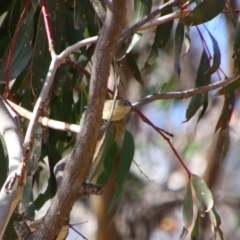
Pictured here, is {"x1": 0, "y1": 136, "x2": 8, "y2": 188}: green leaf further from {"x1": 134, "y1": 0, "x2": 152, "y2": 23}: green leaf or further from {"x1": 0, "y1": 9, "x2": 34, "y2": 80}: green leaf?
{"x1": 134, "y1": 0, "x2": 152, "y2": 23}: green leaf

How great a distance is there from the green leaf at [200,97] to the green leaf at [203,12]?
425 mm

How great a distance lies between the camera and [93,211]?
9.50 feet

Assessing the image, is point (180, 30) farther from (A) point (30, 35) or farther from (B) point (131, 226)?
(B) point (131, 226)

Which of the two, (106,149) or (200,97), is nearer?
(200,97)

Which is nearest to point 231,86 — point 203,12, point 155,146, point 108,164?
point 203,12

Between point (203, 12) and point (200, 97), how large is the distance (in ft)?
1.51

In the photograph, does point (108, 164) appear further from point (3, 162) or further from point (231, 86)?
point (231, 86)

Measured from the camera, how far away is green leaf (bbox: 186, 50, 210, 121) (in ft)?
4.94

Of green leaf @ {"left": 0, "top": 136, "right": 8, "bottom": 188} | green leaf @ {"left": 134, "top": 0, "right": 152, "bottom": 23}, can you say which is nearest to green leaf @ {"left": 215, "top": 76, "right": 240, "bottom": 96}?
green leaf @ {"left": 134, "top": 0, "right": 152, "bottom": 23}

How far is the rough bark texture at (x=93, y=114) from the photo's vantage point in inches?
32.8

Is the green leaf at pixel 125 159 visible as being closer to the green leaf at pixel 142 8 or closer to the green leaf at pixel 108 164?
the green leaf at pixel 108 164

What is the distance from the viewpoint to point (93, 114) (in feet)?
2.75

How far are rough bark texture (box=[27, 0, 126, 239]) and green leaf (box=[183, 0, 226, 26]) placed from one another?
Result: 0.84 ft

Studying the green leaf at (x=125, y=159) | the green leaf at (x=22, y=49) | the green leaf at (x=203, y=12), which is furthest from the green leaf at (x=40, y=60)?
the green leaf at (x=125, y=159)
